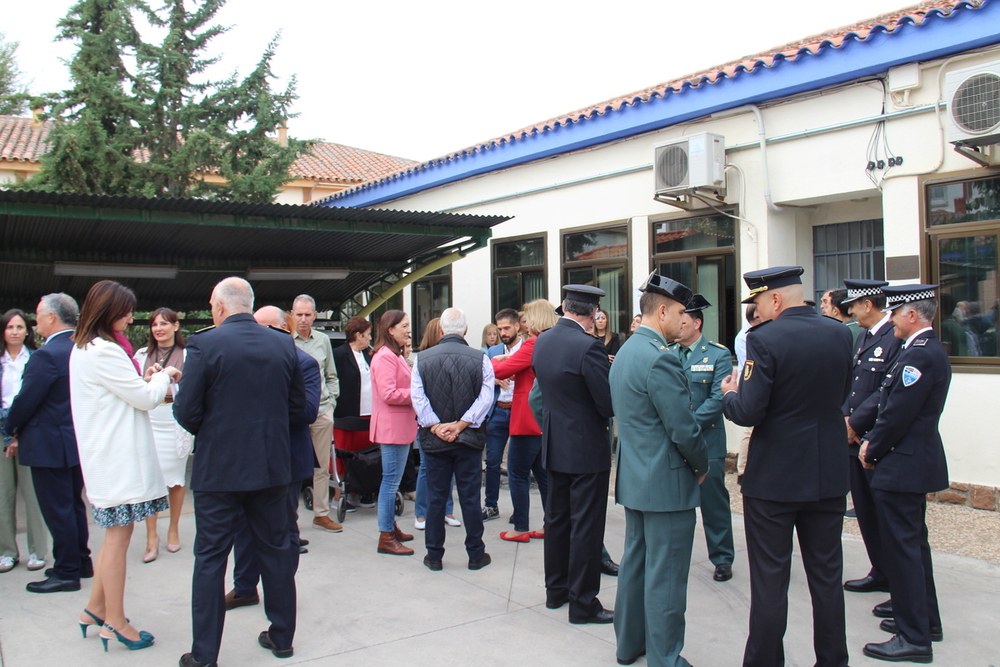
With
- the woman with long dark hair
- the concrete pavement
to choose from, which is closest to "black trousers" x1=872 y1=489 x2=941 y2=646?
the concrete pavement

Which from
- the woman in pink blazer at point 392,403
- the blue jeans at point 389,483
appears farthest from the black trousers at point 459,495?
the woman in pink blazer at point 392,403

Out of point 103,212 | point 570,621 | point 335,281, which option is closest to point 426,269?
point 335,281

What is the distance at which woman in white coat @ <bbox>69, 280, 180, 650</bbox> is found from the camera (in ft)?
12.6

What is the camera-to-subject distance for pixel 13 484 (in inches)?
208

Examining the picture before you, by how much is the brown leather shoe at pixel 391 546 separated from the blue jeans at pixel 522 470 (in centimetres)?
92

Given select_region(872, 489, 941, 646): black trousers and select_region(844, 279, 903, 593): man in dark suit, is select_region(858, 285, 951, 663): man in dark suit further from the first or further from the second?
select_region(844, 279, 903, 593): man in dark suit

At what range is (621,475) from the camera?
3.68 meters

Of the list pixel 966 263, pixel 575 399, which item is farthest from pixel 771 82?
pixel 575 399

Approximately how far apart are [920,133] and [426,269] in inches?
227

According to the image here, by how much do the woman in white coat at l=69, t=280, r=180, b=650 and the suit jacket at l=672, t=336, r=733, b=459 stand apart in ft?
10.6

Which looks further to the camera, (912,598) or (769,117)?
(769,117)

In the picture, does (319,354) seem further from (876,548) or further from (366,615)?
(876,548)

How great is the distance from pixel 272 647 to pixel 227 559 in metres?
0.53

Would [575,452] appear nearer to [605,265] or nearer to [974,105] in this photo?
[974,105]
